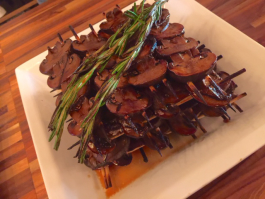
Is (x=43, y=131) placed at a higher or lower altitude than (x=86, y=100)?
lower

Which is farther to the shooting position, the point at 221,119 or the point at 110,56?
the point at 221,119

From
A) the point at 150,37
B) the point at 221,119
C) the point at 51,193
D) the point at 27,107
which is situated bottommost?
the point at 221,119

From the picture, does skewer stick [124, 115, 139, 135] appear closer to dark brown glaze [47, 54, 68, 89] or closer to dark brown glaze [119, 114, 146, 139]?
dark brown glaze [119, 114, 146, 139]

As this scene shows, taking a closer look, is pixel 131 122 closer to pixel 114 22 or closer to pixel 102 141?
pixel 102 141

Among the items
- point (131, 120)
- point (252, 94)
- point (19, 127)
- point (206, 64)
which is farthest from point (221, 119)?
point (19, 127)

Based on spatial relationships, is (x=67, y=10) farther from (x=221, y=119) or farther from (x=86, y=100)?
(x=221, y=119)

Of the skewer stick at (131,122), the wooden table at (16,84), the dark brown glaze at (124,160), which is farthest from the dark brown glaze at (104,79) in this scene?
the wooden table at (16,84)

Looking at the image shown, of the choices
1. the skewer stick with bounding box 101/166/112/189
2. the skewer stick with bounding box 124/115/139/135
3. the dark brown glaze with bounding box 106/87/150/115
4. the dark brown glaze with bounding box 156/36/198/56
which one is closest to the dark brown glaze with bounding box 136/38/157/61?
the dark brown glaze with bounding box 156/36/198/56

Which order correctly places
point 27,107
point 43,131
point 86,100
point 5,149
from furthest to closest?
point 5,149, point 27,107, point 43,131, point 86,100
